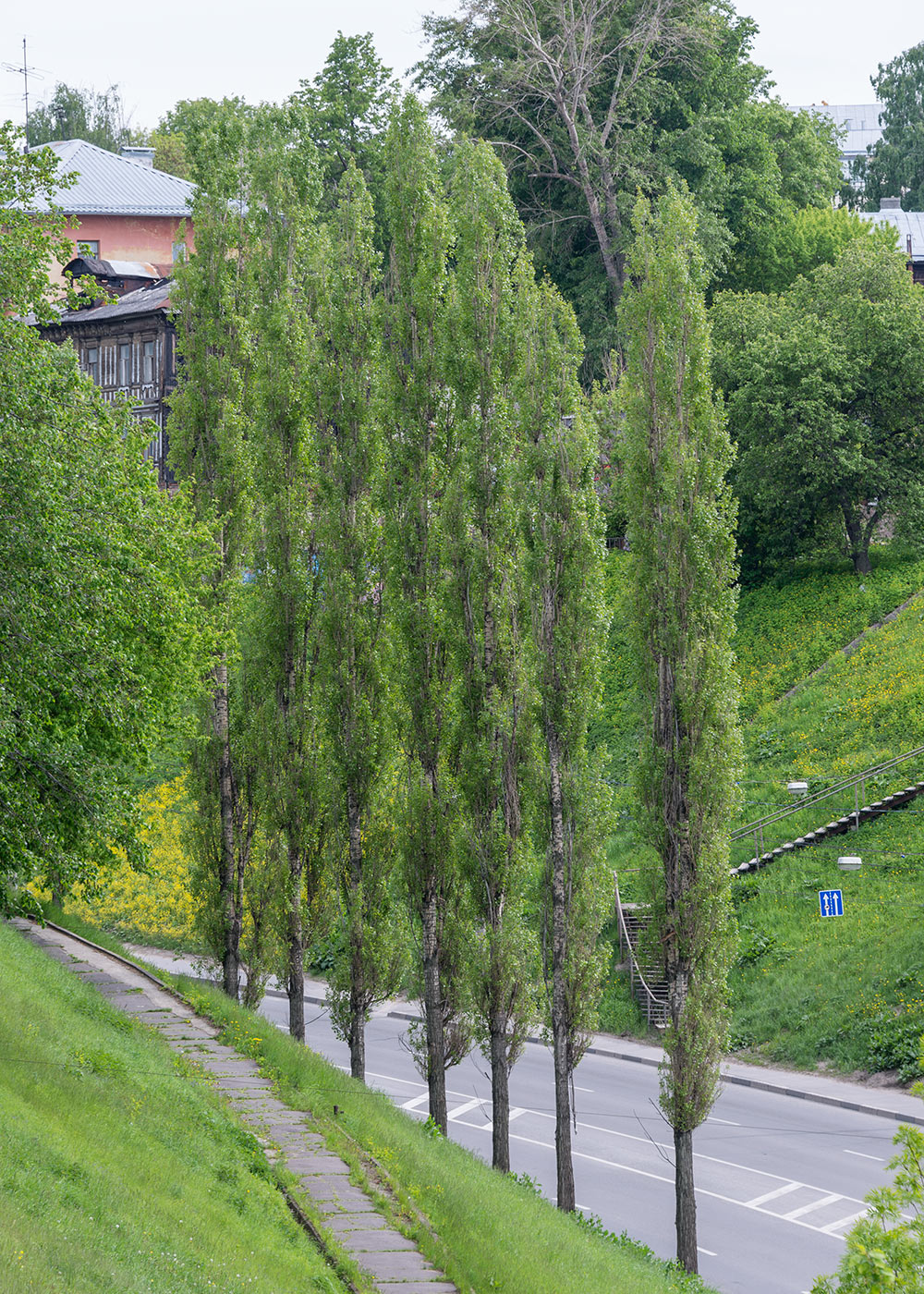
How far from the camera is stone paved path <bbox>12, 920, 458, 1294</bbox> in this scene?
13.6 meters

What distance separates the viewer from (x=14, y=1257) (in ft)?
30.4

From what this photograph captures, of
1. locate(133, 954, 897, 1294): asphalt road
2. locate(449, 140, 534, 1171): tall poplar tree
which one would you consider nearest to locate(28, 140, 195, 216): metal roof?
locate(449, 140, 534, 1171): tall poplar tree

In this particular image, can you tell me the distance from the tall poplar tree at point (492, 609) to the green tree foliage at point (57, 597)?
5.90m

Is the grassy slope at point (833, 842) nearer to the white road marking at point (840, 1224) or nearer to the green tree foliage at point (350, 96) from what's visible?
the white road marking at point (840, 1224)

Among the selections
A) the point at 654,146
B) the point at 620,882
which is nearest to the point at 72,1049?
the point at 620,882

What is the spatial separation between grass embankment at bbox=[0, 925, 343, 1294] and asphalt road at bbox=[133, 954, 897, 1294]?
29.1ft

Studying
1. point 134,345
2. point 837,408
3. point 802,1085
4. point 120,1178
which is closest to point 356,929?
point 120,1178

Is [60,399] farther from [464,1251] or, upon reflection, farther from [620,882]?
[620,882]

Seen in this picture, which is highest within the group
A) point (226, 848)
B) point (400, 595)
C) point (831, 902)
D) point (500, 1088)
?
point (400, 595)

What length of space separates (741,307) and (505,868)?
34.9 meters

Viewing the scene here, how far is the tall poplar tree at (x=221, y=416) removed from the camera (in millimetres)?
26141

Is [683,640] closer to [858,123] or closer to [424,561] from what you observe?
[424,561]

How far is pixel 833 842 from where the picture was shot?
34031 mm

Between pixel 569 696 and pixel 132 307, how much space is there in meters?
44.7
